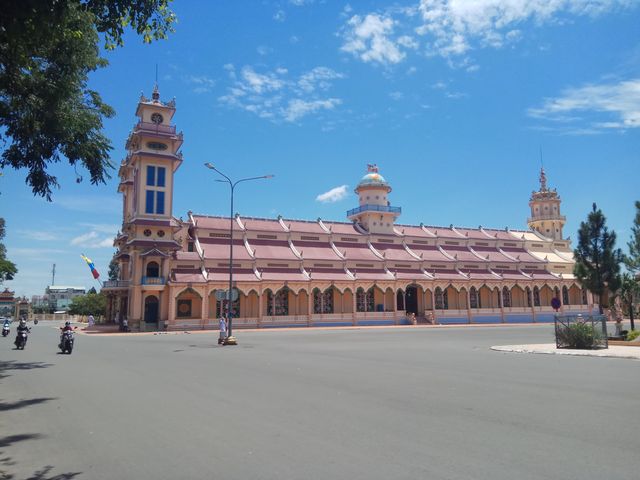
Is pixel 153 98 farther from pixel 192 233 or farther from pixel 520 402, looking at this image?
pixel 520 402

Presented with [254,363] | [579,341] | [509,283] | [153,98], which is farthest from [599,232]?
[153,98]

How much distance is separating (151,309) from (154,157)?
13533 mm

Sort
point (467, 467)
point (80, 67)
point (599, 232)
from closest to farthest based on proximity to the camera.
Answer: point (467, 467) → point (80, 67) → point (599, 232)

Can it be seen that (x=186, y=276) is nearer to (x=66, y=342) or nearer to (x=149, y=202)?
(x=149, y=202)

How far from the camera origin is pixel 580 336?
63.4ft

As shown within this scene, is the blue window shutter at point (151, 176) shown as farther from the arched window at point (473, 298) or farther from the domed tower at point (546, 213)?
the domed tower at point (546, 213)

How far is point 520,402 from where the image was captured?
837 cm

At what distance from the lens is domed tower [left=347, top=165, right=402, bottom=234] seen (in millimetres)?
58125

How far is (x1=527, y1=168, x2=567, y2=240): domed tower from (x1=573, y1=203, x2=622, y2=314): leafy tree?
1860 inches

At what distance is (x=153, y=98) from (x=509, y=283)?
1697 inches

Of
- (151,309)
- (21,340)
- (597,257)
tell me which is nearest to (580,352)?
(597,257)

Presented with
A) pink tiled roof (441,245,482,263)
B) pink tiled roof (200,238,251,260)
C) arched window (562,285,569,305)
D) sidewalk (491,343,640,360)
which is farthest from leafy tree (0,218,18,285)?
arched window (562,285,569,305)

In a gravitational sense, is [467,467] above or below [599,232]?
below

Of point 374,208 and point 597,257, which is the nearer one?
point 597,257
